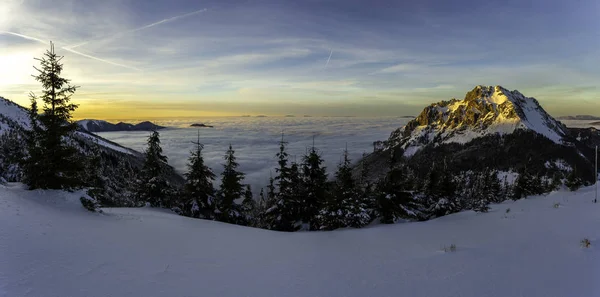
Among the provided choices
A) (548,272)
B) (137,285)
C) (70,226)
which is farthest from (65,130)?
(548,272)

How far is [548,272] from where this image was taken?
6.36 meters

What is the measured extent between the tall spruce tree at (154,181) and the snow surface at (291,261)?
638 inches

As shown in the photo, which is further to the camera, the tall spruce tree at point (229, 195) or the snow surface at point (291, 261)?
Result: the tall spruce tree at point (229, 195)

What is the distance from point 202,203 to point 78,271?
2097 cm

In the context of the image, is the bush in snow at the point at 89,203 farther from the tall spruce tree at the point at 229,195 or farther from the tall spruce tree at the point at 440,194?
the tall spruce tree at the point at 440,194

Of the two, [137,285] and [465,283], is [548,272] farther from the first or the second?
[137,285]

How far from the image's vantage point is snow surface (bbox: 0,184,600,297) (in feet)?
19.9

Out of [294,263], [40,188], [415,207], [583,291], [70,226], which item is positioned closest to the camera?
[583,291]

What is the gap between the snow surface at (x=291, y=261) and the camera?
19.9 ft

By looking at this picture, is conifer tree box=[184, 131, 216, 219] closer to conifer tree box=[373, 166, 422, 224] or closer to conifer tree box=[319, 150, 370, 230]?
conifer tree box=[319, 150, 370, 230]

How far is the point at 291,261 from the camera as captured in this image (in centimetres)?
877

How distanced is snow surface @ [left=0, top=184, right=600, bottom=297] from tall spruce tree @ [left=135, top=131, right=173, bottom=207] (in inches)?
638

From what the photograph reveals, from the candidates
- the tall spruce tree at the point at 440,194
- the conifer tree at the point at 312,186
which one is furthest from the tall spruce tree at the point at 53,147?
the tall spruce tree at the point at 440,194

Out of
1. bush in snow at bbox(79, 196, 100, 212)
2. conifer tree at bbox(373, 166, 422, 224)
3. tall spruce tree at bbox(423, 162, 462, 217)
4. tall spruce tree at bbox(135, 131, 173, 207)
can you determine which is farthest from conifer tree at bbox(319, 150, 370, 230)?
tall spruce tree at bbox(135, 131, 173, 207)
